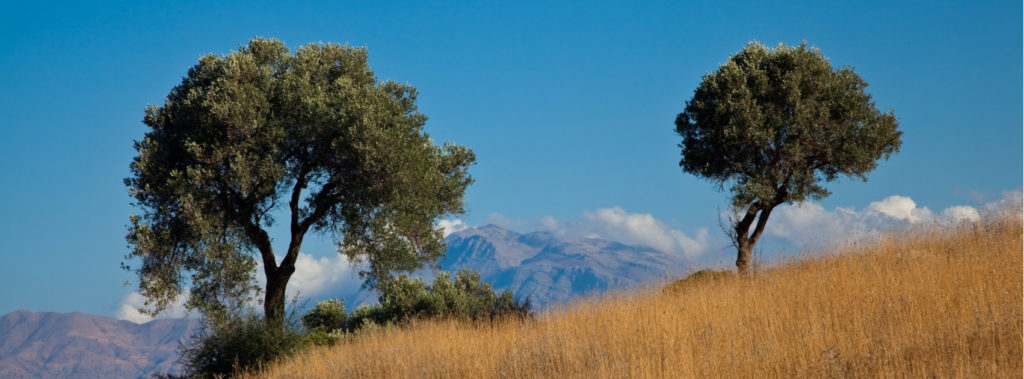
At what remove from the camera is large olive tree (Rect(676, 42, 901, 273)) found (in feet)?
89.2

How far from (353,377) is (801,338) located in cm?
1034

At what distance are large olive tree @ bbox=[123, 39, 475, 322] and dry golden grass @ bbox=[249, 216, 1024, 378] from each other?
5.23 m

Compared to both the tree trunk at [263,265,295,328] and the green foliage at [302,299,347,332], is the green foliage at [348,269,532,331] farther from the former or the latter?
the tree trunk at [263,265,295,328]

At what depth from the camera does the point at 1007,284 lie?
15.0 m

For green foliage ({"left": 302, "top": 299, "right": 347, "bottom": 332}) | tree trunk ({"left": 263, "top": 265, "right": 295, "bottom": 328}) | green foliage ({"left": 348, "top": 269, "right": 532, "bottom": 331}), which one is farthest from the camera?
green foliage ({"left": 302, "top": 299, "right": 347, "bottom": 332})

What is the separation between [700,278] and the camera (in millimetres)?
24891

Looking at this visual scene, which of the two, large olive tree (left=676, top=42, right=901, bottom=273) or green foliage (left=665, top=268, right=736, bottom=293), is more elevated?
large olive tree (left=676, top=42, right=901, bottom=273)

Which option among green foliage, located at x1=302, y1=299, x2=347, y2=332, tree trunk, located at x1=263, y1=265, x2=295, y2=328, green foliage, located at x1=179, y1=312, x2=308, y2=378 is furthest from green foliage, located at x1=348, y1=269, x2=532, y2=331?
green foliage, located at x1=179, y1=312, x2=308, y2=378

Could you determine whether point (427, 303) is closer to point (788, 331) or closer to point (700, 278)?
point (700, 278)

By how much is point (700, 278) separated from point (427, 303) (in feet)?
38.5

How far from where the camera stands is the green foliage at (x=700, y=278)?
23859mm

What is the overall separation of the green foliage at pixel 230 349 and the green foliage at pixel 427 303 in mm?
5140

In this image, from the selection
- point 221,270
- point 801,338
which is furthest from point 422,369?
point 221,270

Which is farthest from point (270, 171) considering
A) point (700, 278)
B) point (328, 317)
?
point (700, 278)
